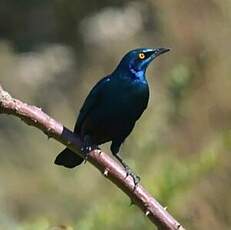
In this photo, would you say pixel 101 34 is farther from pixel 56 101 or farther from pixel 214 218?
pixel 214 218

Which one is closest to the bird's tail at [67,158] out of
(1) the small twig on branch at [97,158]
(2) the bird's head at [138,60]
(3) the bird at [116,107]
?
(3) the bird at [116,107]

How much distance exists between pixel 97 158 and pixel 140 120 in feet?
11.7

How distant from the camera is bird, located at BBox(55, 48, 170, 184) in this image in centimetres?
256

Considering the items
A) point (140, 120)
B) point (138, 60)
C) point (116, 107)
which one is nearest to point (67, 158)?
point (116, 107)

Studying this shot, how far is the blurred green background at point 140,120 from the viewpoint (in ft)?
10.2

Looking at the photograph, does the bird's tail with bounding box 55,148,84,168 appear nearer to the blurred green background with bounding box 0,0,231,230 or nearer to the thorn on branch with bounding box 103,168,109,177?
the blurred green background with bounding box 0,0,231,230

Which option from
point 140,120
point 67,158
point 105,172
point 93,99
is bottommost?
point 105,172

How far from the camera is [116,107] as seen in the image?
2.62m

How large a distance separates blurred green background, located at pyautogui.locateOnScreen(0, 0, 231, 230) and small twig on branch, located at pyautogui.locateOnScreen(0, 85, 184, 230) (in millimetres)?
195

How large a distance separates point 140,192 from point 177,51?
15.8ft

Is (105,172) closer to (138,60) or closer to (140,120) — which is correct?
(138,60)

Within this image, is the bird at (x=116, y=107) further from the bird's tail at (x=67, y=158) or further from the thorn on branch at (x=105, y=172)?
the thorn on branch at (x=105, y=172)

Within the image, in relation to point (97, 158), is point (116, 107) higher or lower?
higher

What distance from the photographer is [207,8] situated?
6.17m
